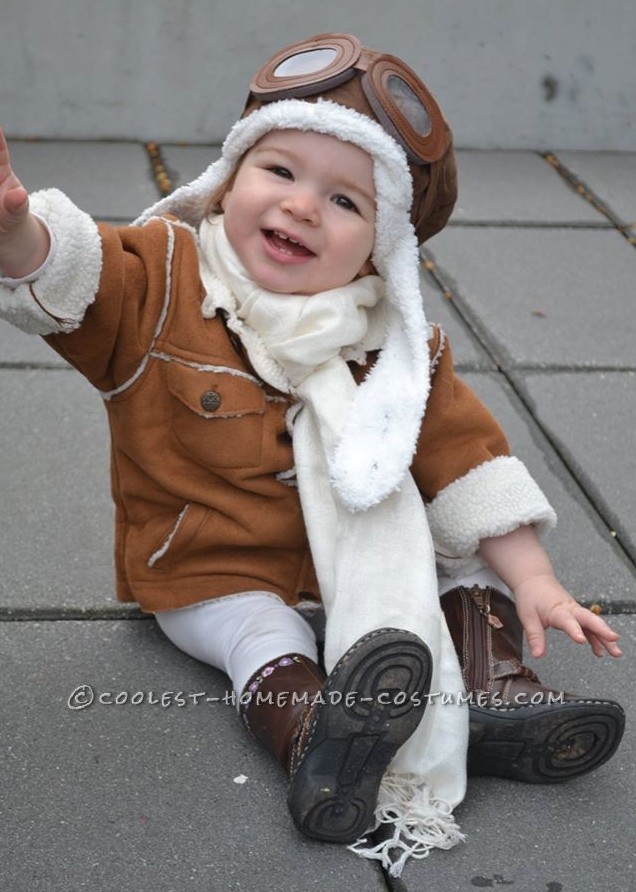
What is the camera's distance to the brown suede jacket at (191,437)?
2012 mm

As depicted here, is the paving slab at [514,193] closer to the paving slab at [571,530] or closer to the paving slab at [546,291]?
the paving slab at [546,291]

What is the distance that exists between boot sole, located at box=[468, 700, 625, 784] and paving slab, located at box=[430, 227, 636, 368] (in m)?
1.56

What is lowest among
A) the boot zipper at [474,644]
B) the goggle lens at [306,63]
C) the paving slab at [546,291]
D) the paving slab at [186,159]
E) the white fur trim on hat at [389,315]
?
the paving slab at [186,159]

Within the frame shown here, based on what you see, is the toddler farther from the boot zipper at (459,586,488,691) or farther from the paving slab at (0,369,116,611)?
the paving slab at (0,369,116,611)

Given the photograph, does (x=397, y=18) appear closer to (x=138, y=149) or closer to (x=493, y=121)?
(x=493, y=121)

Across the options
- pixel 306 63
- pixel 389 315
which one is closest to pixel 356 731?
pixel 389 315

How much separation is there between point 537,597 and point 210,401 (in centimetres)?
59

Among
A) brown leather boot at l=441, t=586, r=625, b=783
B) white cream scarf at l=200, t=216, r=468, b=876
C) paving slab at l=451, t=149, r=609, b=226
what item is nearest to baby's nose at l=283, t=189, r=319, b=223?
white cream scarf at l=200, t=216, r=468, b=876

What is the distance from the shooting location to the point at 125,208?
399 centimetres

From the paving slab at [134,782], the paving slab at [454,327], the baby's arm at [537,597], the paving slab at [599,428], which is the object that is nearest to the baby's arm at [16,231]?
the paving slab at [134,782]

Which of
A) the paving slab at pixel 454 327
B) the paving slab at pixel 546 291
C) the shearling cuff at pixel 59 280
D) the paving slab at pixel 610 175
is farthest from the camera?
the paving slab at pixel 610 175

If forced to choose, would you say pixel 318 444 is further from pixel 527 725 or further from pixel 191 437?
pixel 527 725

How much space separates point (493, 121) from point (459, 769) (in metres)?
3.46

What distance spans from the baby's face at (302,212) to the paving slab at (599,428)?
0.97 metres
